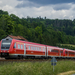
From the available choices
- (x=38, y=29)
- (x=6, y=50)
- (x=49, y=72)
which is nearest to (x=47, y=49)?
(x=6, y=50)

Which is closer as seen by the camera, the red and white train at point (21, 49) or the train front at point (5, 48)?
the train front at point (5, 48)

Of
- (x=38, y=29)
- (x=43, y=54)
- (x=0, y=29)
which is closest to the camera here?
(x=43, y=54)

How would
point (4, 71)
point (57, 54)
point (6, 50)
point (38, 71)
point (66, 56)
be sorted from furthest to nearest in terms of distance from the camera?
point (66, 56), point (57, 54), point (6, 50), point (38, 71), point (4, 71)

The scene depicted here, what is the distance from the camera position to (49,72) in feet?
58.3

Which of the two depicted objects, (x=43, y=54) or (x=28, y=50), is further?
(x=43, y=54)

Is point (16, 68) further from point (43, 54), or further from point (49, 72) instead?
point (43, 54)

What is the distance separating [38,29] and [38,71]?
14522 cm

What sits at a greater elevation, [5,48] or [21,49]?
[5,48]

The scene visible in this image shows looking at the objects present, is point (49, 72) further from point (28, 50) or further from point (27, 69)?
point (28, 50)

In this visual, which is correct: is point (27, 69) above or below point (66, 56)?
above

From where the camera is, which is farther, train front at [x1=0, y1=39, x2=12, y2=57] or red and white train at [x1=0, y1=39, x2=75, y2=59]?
red and white train at [x1=0, y1=39, x2=75, y2=59]

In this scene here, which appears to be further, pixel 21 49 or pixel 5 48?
pixel 21 49

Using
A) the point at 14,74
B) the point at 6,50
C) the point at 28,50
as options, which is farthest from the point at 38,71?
the point at 28,50

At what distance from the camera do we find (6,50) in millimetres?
27094
